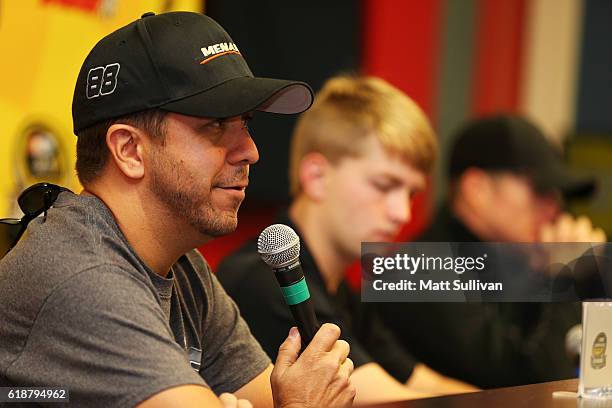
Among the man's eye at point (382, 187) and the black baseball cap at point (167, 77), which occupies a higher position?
the black baseball cap at point (167, 77)

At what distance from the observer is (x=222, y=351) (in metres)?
1.35

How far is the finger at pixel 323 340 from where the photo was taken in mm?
1128

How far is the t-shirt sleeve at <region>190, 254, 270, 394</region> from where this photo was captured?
4.41 ft

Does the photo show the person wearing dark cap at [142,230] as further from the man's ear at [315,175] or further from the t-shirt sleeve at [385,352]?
the t-shirt sleeve at [385,352]

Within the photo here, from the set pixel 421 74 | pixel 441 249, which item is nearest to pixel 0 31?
pixel 441 249

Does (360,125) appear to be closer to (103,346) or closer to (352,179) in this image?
(352,179)

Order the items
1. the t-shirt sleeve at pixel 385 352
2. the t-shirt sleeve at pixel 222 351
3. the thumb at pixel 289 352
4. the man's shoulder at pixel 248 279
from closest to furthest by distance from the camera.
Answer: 1. the thumb at pixel 289 352
2. the t-shirt sleeve at pixel 222 351
3. the man's shoulder at pixel 248 279
4. the t-shirt sleeve at pixel 385 352

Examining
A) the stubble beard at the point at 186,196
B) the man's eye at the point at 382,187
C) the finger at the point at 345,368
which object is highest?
the stubble beard at the point at 186,196

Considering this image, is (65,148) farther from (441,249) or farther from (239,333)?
(441,249)

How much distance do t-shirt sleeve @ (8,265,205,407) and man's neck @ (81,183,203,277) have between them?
0.10 m

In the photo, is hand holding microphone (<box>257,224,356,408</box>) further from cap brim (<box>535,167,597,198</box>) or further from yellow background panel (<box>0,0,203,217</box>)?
cap brim (<box>535,167,597,198</box>)

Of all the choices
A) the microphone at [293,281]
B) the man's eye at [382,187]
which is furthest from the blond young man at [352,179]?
the microphone at [293,281]

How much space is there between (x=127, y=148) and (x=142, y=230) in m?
0.10

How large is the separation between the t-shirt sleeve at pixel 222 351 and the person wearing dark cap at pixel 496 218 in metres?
0.70
